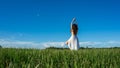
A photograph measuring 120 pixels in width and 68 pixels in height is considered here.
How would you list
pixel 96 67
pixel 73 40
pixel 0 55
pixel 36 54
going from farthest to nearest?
pixel 73 40 < pixel 36 54 < pixel 0 55 < pixel 96 67

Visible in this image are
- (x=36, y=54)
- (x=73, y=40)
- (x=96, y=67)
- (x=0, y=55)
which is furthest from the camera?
(x=73, y=40)

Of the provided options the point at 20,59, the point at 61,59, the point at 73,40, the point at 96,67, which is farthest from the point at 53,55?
the point at 73,40

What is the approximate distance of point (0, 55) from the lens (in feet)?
25.1

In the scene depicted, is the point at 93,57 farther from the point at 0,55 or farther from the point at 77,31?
the point at 77,31

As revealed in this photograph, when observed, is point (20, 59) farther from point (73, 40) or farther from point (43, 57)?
point (73, 40)

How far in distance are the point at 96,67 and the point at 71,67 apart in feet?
2.05

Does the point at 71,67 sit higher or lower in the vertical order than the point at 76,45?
lower

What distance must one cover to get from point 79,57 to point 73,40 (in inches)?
233

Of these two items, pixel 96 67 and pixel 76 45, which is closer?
pixel 96 67

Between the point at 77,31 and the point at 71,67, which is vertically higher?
the point at 77,31

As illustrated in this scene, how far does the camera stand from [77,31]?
13.9 metres

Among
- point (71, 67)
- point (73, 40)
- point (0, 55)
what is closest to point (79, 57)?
point (71, 67)

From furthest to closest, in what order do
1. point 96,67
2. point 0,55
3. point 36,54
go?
point 36,54 → point 0,55 → point 96,67

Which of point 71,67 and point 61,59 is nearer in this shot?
point 71,67
